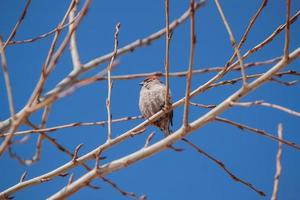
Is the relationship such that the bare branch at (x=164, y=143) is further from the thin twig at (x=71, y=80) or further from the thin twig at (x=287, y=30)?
the thin twig at (x=71, y=80)

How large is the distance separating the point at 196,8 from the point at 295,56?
2.35ft

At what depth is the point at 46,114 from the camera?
1935mm

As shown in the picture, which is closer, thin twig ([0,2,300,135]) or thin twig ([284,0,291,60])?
thin twig ([0,2,300,135])

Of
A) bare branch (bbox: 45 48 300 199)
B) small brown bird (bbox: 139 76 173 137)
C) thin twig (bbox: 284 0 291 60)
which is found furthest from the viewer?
small brown bird (bbox: 139 76 173 137)

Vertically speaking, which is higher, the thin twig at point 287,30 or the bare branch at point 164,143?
the thin twig at point 287,30

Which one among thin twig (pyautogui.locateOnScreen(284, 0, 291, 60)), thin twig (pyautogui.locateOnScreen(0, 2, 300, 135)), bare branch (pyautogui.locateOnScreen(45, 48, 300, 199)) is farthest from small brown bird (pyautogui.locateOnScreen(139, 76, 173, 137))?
thin twig (pyautogui.locateOnScreen(284, 0, 291, 60))

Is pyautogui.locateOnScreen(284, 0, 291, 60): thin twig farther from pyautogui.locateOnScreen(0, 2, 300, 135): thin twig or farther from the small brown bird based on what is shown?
the small brown bird

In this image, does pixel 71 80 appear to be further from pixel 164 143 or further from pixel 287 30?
pixel 287 30

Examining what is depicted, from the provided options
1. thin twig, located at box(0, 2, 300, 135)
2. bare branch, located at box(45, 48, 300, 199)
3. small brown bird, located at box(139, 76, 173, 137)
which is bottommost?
small brown bird, located at box(139, 76, 173, 137)

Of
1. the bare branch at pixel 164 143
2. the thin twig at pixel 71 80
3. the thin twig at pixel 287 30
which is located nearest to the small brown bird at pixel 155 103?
the thin twig at pixel 71 80

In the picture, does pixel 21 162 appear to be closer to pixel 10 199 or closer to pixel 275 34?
pixel 10 199

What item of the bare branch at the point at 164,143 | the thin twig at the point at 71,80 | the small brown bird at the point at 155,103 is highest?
the thin twig at the point at 71,80

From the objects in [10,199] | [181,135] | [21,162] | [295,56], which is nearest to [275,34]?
[295,56]

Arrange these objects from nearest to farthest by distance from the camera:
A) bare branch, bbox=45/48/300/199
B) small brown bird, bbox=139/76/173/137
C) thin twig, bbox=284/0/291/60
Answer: thin twig, bbox=284/0/291/60, bare branch, bbox=45/48/300/199, small brown bird, bbox=139/76/173/137
